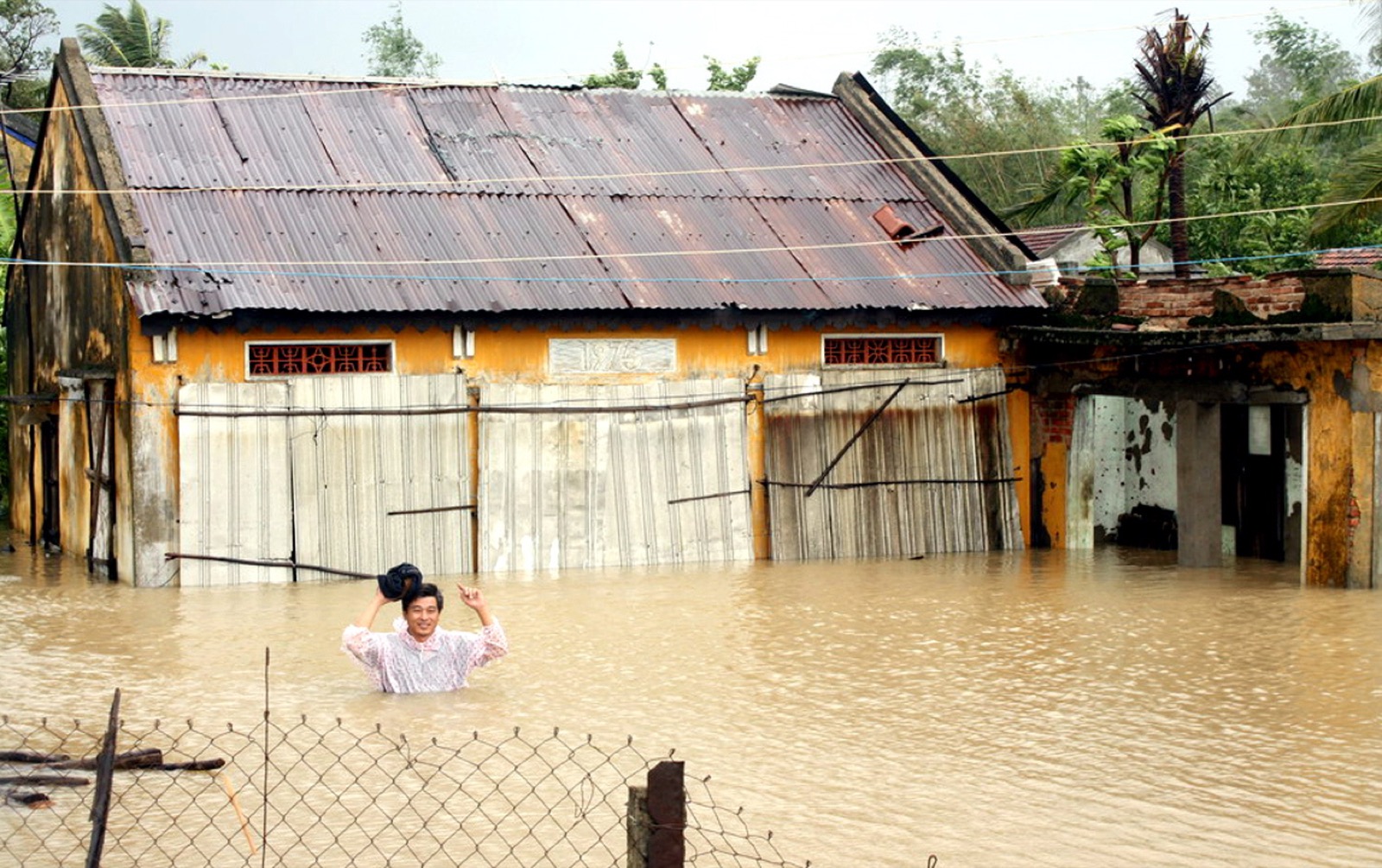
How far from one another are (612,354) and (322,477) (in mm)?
3221

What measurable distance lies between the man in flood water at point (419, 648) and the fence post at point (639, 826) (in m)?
5.08

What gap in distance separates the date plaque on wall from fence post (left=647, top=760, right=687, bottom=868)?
12816 mm

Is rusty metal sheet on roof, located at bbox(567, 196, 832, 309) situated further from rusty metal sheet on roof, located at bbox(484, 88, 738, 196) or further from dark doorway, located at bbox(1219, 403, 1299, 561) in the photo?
dark doorway, located at bbox(1219, 403, 1299, 561)

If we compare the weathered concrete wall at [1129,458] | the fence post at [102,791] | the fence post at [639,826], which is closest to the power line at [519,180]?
the weathered concrete wall at [1129,458]

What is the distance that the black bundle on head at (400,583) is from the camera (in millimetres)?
10102

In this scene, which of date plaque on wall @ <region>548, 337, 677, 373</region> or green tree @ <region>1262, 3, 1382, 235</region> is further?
green tree @ <region>1262, 3, 1382, 235</region>

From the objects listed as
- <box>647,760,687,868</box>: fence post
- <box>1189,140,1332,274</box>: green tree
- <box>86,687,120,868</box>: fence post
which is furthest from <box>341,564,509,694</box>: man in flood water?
<box>1189,140,1332,274</box>: green tree

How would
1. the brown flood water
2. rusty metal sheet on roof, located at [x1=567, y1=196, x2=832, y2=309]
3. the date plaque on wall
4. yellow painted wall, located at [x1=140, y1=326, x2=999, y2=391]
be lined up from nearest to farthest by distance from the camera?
the brown flood water, yellow painted wall, located at [x1=140, y1=326, x2=999, y2=391], the date plaque on wall, rusty metal sheet on roof, located at [x1=567, y1=196, x2=832, y2=309]

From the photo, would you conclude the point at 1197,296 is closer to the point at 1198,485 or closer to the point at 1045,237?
the point at 1198,485

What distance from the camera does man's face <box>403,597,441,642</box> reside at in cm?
1041

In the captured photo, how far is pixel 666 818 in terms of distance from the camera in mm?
5156

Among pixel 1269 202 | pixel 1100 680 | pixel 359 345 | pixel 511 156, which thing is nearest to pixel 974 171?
pixel 1269 202

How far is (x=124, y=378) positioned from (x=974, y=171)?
28.5 metres

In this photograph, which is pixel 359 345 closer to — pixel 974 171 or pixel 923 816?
pixel 923 816
